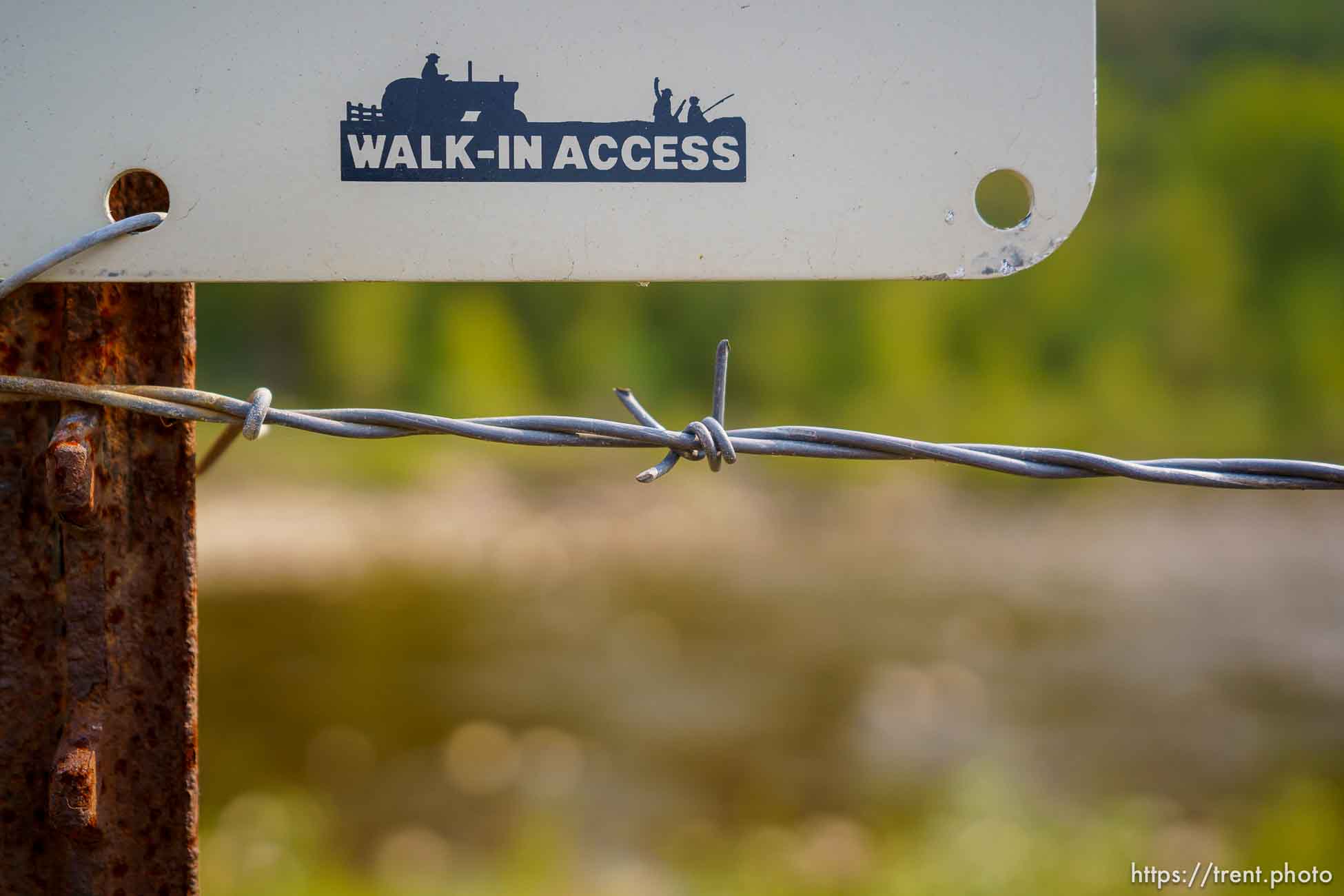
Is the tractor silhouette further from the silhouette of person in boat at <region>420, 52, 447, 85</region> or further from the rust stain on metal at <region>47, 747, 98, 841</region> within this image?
the rust stain on metal at <region>47, 747, 98, 841</region>

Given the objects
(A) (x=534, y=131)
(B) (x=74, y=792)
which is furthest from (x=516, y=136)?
(B) (x=74, y=792)

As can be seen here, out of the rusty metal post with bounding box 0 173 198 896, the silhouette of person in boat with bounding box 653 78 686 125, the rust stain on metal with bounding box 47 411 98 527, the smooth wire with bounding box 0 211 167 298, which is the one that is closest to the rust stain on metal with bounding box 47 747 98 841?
the rusty metal post with bounding box 0 173 198 896

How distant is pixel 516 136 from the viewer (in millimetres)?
577

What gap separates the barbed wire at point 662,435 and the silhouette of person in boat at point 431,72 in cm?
18

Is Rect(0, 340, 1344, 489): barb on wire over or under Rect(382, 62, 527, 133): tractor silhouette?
under

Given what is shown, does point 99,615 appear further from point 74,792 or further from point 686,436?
point 686,436

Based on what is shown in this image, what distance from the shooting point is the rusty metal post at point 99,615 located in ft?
1.92

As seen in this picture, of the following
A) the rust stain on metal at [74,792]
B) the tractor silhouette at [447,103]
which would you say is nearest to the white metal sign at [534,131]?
the tractor silhouette at [447,103]

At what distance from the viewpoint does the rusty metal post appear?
586 millimetres

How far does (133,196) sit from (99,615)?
26 cm

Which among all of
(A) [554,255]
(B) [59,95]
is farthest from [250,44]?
(A) [554,255]

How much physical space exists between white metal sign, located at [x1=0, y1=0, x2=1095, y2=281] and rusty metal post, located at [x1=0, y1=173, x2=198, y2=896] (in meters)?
0.05

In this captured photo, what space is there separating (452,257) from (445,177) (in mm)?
48

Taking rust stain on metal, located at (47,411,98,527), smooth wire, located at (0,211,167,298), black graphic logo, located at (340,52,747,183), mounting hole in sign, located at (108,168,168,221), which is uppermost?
black graphic logo, located at (340,52,747,183)
